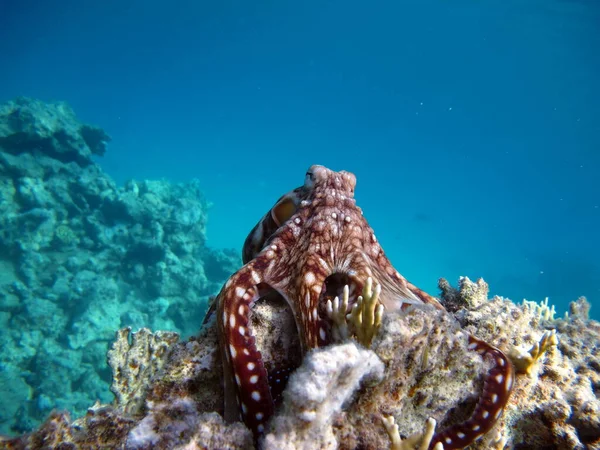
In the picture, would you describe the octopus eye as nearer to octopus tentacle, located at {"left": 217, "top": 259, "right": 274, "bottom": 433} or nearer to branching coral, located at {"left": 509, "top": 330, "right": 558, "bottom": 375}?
octopus tentacle, located at {"left": 217, "top": 259, "right": 274, "bottom": 433}

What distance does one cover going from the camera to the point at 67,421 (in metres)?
2.20

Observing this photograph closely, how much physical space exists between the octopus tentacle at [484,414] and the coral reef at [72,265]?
1681cm

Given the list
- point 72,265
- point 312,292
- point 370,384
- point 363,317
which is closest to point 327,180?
point 312,292

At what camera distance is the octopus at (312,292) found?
2.22 metres

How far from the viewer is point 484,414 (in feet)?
7.26

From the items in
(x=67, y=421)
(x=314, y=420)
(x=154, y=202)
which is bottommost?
(x=314, y=420)

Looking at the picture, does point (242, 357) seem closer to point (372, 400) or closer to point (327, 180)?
point (372, 400)

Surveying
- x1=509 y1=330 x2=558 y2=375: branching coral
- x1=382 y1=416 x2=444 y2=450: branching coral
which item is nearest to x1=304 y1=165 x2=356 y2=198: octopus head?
x1=509 y1=330 x2=558 y2=375: branching coral

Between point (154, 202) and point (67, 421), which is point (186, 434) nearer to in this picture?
point (67, 421)

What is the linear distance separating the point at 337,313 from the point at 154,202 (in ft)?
76.6

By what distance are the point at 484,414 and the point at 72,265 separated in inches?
870

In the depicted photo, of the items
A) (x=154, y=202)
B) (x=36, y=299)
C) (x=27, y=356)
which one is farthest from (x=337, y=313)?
(x=154, y=202)

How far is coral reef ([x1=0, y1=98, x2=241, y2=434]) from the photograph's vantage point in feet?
49.9

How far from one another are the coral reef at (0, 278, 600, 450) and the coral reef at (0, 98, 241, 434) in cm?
1563
